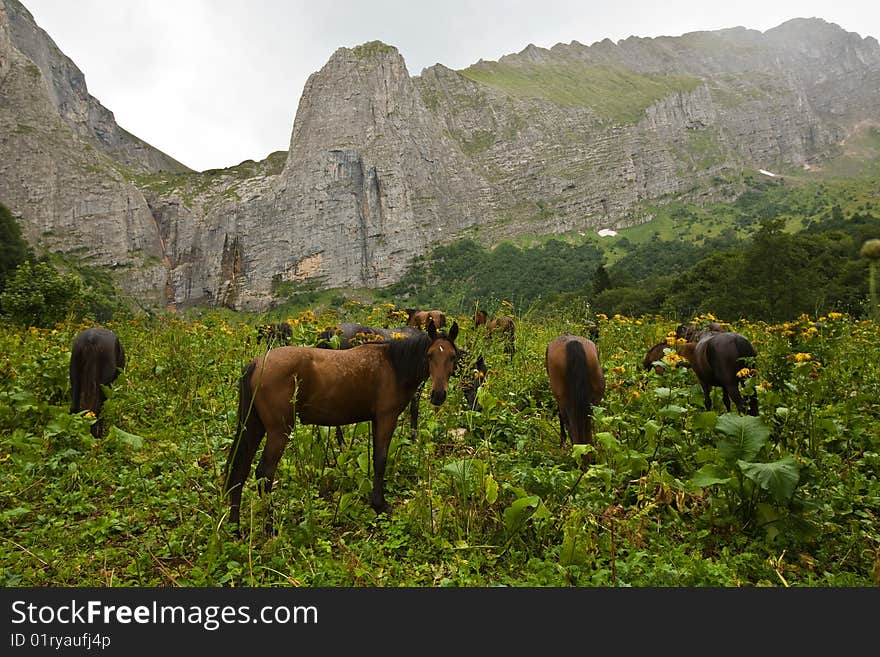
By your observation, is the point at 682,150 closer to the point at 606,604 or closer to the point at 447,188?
the point at 447,188

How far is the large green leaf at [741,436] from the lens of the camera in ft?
12.7

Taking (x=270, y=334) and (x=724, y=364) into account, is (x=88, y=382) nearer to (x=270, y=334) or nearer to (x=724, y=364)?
(x=270, y=334)

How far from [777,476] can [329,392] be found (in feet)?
12.3

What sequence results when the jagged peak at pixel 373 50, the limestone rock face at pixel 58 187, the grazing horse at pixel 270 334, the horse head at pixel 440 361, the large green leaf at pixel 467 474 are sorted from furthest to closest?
the jagged peak at pixel 373 50 < the limestone rock face at pixel 58 187 < the grazing horse at pixel 270 334 < the horse head at pixel 440 361 < the large green leaf at pixel 467 474

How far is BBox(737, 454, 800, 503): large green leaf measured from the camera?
142 inches

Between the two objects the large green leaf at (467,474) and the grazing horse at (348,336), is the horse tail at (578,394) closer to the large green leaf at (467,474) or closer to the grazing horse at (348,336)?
the large green leaf at (467,474)

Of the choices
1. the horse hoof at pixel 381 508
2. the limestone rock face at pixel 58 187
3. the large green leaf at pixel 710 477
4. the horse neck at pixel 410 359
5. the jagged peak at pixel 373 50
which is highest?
the jagged peak at pixel 373 50

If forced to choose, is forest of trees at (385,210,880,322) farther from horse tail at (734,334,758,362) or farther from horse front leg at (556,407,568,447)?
horse front leg at (556,407,568,447)

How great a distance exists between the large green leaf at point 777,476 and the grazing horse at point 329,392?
2671 mm

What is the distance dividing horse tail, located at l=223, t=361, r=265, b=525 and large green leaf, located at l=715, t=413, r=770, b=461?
13.1 feet

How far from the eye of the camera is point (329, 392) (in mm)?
4566

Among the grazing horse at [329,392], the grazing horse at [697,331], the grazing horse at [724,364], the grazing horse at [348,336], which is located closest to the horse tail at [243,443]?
the grazing horse at [329,392]

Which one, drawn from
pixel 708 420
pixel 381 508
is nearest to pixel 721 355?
pixel 708 420

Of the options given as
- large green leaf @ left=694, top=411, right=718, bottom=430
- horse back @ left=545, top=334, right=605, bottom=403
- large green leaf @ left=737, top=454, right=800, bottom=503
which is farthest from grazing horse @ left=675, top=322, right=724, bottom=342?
large green leaf @ left=737, top=454, right=800, bottom=503
